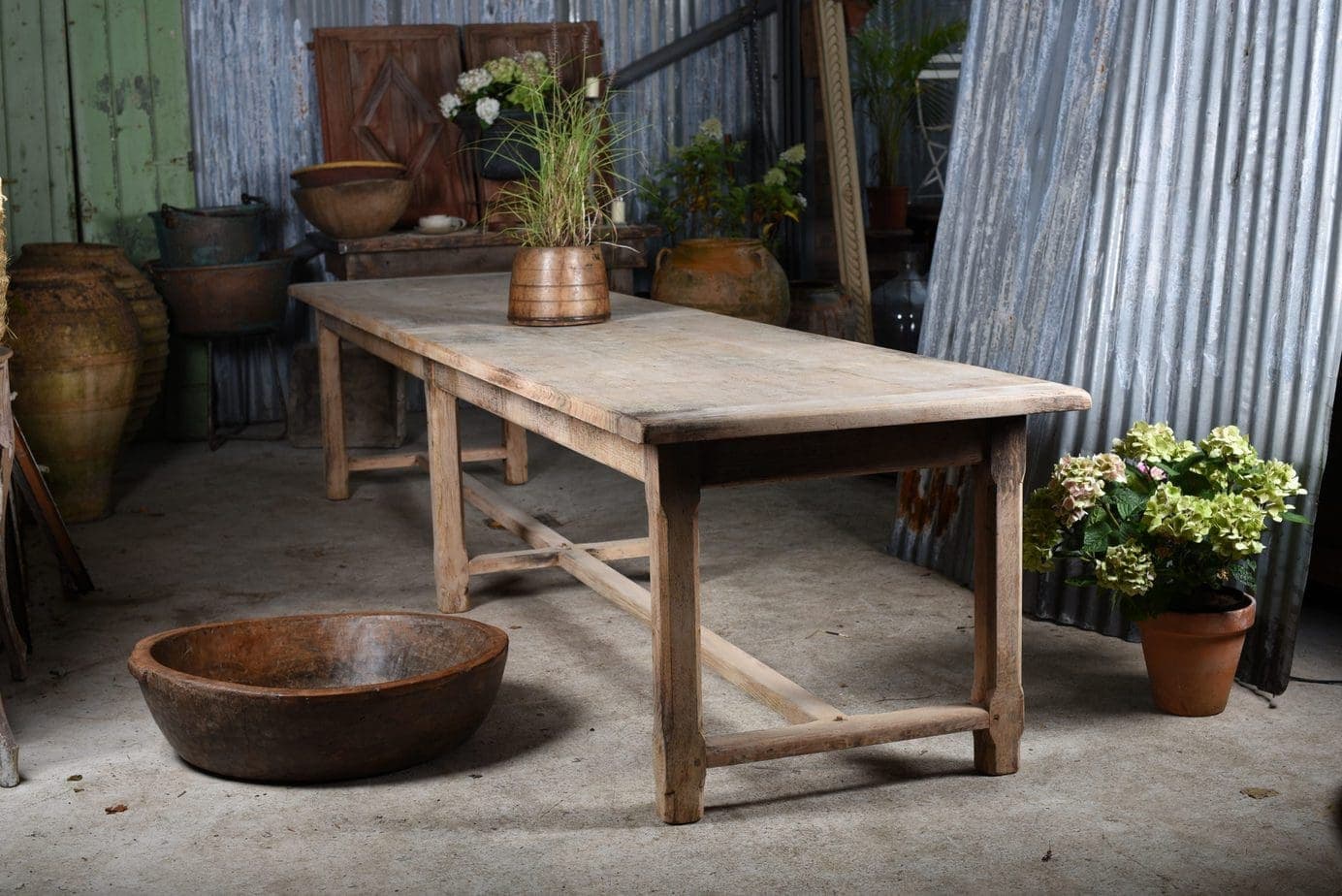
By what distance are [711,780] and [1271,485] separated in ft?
4.89

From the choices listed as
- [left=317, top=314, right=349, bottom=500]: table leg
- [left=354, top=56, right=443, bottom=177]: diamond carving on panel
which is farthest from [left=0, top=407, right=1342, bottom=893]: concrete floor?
[left=354, top=56, right=443, bottom=177]: diamond carving on panel

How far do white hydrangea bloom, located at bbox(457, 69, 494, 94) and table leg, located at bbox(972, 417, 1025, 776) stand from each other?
462 cm

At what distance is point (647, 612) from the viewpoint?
4.30m

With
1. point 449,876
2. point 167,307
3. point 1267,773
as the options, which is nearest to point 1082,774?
point 1267,773

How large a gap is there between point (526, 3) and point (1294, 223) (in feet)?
16.9

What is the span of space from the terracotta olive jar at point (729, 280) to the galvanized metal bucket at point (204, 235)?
6.78ft

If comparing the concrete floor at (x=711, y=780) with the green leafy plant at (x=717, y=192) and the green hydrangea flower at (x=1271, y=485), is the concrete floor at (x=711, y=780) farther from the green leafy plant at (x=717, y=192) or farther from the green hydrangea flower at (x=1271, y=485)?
the green leafy plant at (x=717, y=192)

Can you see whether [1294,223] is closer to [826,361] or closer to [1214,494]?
[1214,494]

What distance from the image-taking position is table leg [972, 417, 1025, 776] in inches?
132

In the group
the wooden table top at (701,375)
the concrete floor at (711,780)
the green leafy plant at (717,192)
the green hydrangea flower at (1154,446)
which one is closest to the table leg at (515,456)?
the concrete floor at (711,780)

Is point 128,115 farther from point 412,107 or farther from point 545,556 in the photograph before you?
point 545,556

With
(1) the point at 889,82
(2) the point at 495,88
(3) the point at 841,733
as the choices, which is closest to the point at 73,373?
(2) the point at 495,88

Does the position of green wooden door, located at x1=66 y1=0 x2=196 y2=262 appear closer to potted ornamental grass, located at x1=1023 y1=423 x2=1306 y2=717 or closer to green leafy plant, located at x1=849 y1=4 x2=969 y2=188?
green leafy plant, located at x1=849 y1=4 x2=969 y2=188

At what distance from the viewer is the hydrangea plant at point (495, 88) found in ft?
24.0
